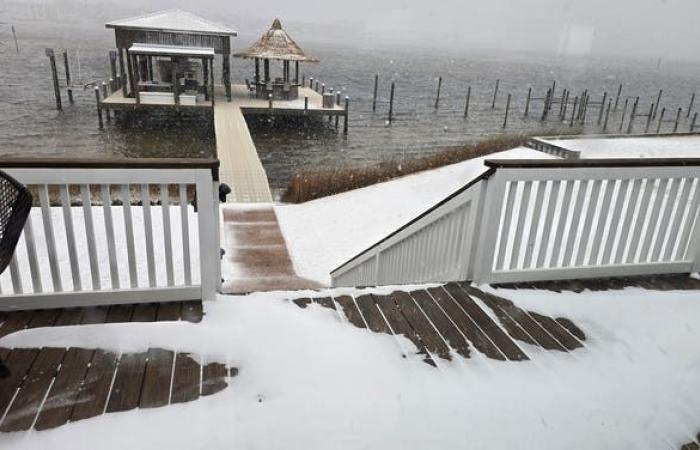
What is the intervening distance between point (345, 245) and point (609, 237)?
606 centimetres

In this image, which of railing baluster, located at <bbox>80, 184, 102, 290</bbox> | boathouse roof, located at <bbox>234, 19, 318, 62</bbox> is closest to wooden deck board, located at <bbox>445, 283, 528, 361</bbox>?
railing baluster, located at <bbox>80, 184, 102, 290</bbox>

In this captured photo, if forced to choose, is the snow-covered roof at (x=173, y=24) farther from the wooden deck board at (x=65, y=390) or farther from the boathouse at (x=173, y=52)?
the wooden deck board at (x=65, y=390)

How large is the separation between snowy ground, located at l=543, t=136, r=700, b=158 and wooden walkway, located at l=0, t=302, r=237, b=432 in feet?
48.3

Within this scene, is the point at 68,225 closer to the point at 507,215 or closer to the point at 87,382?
the point at 87,382

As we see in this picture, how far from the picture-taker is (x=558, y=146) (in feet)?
51.1

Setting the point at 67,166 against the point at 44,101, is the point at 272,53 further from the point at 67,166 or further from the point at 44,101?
the point at 67,166

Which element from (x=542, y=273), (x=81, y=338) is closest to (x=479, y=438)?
(x=542, y=273)

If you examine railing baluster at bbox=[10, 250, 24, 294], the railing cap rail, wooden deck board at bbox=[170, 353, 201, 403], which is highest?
the railing cap rail

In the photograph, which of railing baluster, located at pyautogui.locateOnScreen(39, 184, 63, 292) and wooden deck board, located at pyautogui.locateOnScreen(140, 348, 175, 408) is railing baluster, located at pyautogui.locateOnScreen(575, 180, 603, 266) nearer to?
wooden deck board, located at pyautogui.locateOnScreen(140, 348, 175, 408)

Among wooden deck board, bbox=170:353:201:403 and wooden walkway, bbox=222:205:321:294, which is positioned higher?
wooden deck board, bbox=170:353:201:403

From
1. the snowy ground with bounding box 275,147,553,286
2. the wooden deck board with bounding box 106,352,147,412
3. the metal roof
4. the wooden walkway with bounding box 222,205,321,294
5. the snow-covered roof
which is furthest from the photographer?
the snow-covered roof

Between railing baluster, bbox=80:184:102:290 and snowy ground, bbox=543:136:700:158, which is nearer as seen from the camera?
railing baluster, bbox=80:184:102:290

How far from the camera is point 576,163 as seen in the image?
3.45 meters

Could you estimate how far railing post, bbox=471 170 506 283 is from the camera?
340 cm
